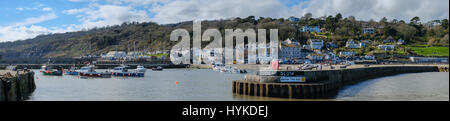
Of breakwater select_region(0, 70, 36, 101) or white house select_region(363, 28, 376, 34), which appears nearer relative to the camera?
breakwater select_region(0, 70, 36, 101)

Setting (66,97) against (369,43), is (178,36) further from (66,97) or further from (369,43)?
(66,97)

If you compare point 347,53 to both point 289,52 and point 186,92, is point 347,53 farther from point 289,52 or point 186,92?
point 186,92

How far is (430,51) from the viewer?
4646 inches

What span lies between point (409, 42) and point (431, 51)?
64.3ft

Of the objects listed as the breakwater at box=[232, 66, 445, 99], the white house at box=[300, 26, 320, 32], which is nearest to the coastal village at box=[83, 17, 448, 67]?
the white house at box=[300, 26, 320, 32]

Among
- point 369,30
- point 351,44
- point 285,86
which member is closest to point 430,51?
point 351,44

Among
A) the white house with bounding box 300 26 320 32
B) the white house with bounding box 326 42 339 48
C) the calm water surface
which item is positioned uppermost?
the white house with bounding box 300 26 320 32

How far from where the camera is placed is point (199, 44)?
15250cm

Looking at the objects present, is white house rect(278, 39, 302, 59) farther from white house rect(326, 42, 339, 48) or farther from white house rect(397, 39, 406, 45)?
white house rect(397, 39, 406, 45)

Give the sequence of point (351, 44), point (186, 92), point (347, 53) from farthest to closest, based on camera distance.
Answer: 1. point (351, 44)
2. point (347, 53)
3. point (186, 92)

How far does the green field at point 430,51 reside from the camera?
11399cm

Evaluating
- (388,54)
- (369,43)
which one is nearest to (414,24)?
(369,43)

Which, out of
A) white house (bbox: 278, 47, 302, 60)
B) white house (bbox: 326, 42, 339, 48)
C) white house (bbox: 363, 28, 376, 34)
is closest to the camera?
white house (bbox: 278, 47, 302, 60)

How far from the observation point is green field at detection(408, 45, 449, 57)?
4488 inches
